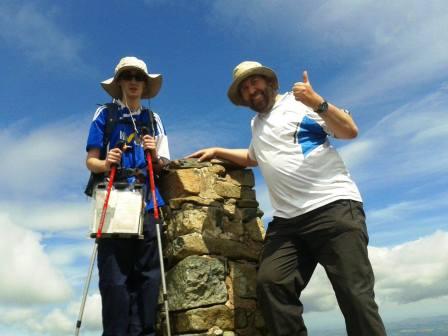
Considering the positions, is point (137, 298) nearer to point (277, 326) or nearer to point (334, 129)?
point (277, 326)

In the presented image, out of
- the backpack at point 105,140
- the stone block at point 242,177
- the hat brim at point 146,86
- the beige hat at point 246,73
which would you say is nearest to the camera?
the backpack at point 105,140

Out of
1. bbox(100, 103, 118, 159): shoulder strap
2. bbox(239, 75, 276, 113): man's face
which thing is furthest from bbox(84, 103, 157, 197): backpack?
bbox(239, 75, 276, 113): man's face

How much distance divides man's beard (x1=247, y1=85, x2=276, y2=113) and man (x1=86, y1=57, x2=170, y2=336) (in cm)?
127

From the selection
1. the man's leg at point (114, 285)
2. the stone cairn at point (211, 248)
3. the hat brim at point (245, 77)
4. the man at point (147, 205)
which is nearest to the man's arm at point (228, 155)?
the stone cairn at point (211, 248)

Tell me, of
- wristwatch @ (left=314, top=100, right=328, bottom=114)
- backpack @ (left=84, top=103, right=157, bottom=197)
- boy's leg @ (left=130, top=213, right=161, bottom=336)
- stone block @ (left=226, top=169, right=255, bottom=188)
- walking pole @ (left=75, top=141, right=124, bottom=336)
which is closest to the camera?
walking pole @ (left=75, top=141, right=124, bottom=336)

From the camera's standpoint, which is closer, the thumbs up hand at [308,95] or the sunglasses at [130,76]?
the thumbs up hand at [308,95]

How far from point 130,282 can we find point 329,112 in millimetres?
2980

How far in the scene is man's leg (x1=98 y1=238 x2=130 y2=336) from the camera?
446 centimetres

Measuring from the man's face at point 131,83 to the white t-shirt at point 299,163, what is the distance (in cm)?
165

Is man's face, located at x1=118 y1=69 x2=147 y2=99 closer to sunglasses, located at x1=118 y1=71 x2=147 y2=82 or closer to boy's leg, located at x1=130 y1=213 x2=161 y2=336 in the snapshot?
sunglasses, located at x1=118 y1=71 x2=147 y2=82

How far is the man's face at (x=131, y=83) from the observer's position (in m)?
5.31

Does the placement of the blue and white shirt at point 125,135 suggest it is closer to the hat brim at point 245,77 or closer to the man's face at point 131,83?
the man's face at point 131,83

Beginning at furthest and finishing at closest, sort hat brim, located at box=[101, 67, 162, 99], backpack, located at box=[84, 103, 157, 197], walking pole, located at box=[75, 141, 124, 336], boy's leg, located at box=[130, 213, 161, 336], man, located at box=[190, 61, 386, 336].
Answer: hat brim, located at box=[101, 67, 162, 99], backpack, located at box=[84, 103, 157, 197], boy's leg, located at box=[130, 213, 161, 336], man, located at box=[190, 61, 386, 336], walking pole, located at box=[75, 141, 124, 336]

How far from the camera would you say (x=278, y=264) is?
193 inches
